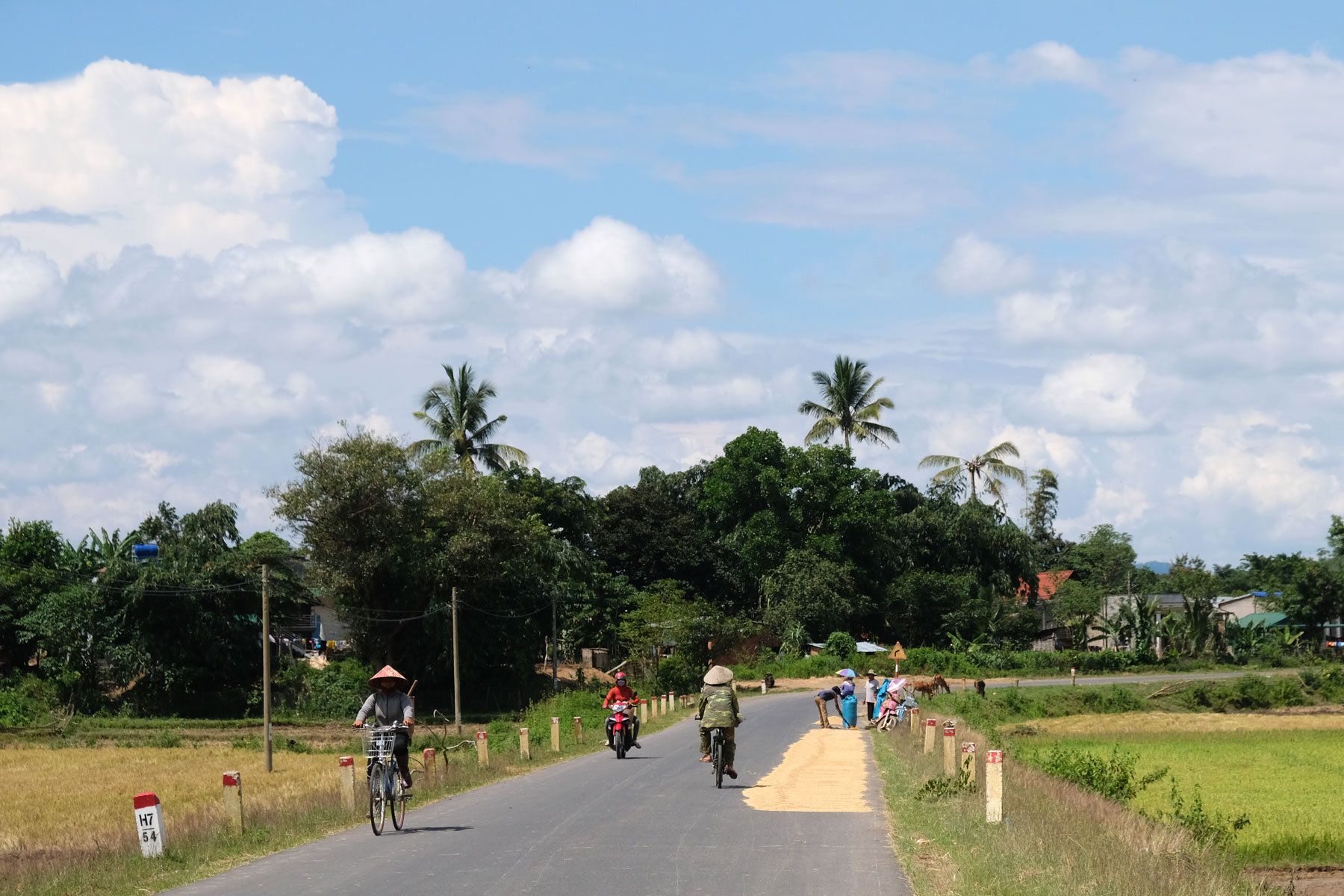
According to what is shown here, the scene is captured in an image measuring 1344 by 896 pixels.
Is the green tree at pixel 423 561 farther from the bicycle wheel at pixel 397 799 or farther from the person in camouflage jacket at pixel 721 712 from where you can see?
the bicycle wheel at pixel 397 799

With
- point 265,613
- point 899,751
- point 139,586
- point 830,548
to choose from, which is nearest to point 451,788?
point 899,751

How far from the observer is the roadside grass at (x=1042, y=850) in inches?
416

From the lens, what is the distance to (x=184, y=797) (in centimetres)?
2892

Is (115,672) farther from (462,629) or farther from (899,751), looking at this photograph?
(899,751)

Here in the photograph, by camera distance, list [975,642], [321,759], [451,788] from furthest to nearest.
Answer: [975,642]
[321,759]
[451,788]

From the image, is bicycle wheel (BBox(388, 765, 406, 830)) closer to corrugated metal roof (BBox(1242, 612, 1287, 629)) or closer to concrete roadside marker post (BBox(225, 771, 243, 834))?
concrete roadside marker post (BBox(225, 771, 243, 834))

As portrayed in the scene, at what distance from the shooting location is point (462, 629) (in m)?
59.8

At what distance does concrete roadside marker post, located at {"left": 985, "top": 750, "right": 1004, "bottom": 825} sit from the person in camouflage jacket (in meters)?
5.20

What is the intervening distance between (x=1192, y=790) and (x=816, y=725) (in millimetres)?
10759

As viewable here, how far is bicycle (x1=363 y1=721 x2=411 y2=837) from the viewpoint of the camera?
14.4m

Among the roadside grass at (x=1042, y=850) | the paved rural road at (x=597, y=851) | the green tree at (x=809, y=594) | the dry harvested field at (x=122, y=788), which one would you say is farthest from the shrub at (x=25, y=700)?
the roadside grass at (x=1042, y=850)

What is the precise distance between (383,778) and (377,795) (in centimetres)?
19

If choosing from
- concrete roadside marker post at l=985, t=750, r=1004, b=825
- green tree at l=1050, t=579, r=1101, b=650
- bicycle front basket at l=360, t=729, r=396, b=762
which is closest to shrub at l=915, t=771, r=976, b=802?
concrete roadside marker post at l=985, t=750, r=1004, b=825

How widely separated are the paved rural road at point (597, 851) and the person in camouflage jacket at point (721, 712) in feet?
1.55
